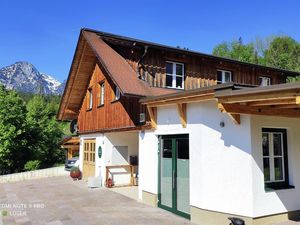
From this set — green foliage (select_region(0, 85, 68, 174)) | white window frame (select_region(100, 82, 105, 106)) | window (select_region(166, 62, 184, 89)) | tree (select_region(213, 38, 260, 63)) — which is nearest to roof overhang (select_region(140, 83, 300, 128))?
window (select_region(166, 62, 184, 89))

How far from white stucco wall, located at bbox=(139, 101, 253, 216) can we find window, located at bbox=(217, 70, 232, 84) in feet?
25.0

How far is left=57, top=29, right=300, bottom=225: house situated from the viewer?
7.76 meters

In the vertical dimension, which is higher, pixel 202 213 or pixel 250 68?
pixel 250 68

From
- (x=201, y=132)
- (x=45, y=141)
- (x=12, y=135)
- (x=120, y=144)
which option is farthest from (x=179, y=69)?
(x=45, y=141)

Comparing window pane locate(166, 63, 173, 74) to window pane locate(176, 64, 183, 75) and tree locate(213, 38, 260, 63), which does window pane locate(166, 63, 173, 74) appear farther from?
tree locate(213, 38, 260, 63)

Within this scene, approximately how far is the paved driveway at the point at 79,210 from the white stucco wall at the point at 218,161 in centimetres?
115

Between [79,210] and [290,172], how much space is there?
6.64 meters

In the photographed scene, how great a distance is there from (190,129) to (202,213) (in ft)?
7.68

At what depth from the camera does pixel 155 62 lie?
14.3m

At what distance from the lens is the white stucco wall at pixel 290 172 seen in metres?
7.83

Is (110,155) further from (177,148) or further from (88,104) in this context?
(177,148)

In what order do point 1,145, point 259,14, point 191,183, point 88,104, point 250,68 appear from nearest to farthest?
point 191,183
point 250,68
point 88,104
point 259,14
point 1,145

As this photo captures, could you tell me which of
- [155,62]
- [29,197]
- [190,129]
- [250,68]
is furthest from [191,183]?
[250,68]

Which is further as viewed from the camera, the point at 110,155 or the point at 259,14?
the point at 259,14
